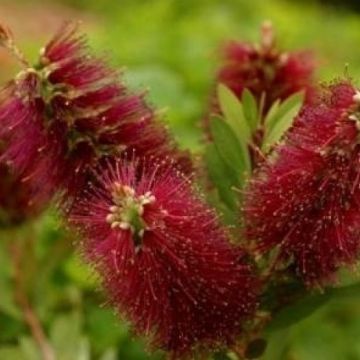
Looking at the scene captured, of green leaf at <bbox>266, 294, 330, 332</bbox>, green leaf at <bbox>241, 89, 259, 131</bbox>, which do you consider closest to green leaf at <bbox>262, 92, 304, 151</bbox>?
green leaf at <bbox>241, 89, 259, 131</bbox>

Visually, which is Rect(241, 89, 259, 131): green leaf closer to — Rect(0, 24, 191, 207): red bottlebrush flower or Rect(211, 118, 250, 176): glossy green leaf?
Rect(211, 118, 250, 176): glossy green leaf

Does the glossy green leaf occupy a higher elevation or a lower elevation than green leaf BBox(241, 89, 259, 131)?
lower

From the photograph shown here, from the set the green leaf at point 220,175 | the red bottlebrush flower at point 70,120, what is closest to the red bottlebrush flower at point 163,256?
the red bottlebrush flower at point 70,120

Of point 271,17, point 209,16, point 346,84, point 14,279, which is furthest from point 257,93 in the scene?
point 271,17

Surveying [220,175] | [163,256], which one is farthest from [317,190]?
[220,175]

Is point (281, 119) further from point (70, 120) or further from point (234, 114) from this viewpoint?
point (70, 120)

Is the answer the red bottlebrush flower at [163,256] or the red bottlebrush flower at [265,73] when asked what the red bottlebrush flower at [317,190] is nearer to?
the red bottlebrush flower at [163,256]
